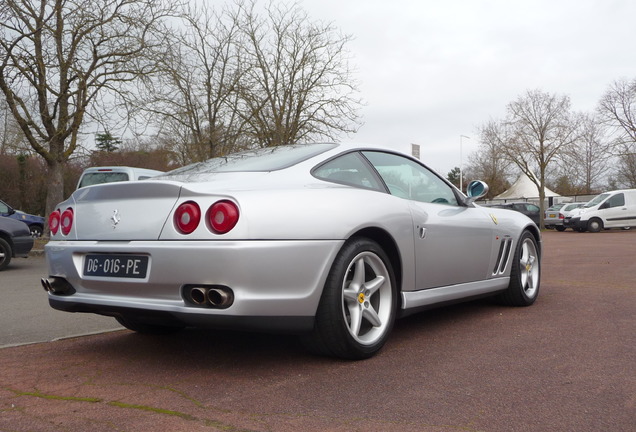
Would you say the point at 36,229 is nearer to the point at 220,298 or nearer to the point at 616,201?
the point at 220,298

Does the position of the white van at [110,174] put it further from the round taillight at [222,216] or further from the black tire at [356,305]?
the round taillight at [222,216]

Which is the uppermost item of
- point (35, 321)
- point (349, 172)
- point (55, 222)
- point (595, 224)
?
point (349, 172)

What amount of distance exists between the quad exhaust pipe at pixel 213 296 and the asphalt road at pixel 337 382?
41 centimetres

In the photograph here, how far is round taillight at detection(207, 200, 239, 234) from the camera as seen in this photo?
2.92 m

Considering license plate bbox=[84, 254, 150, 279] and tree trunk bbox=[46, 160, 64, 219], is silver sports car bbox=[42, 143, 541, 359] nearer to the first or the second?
license plate bbox=[84, 254, 150, 279]

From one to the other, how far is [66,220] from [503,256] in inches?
137

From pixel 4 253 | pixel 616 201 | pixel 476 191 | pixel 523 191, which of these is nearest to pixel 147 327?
pixel 476 191

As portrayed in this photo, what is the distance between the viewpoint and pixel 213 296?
2.89 m

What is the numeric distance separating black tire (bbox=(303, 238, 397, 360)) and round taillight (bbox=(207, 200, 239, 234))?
2.13ft

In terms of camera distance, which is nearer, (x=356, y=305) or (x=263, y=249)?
(x=263, y=249)

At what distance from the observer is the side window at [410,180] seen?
13.3 feet

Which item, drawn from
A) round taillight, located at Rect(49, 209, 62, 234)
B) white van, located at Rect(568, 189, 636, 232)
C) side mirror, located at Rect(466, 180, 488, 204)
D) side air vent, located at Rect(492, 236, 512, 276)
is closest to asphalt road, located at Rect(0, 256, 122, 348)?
round taillight, located at Rect(49, 209, 62, 234)

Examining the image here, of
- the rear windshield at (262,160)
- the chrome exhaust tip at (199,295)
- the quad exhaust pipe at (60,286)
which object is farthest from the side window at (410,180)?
the quad exhaust pipe at (60,286)

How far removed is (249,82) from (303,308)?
65.2 ft
